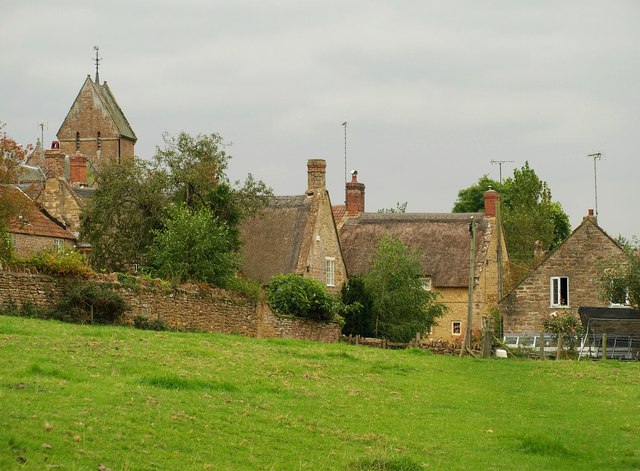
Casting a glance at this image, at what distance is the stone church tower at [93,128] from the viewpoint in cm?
12525

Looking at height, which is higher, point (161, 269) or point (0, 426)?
point (161, 269)

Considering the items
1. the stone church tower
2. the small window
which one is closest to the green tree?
the small window

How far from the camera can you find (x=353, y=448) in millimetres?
16688

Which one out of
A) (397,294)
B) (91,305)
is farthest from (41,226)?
(91,305)

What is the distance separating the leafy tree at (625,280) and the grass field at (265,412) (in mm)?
16281

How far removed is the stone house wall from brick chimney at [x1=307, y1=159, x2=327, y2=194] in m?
11.7

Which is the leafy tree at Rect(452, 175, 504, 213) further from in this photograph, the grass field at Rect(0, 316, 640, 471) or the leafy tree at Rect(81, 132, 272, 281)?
the grass field at Rect(0, 316, 640, 471)

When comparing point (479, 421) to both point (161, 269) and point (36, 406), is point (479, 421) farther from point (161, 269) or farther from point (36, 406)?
point (161, 269)

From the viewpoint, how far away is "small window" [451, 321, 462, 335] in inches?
2682

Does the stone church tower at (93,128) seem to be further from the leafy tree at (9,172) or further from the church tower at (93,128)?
the leafy tree at (9,172)

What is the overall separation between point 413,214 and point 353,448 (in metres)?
60.7

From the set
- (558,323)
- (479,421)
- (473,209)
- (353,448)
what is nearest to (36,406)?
(353,448)

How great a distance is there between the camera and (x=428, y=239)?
237 feet

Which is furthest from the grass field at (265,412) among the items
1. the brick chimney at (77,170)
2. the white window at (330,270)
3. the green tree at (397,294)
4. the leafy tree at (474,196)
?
the leafy tree at (474,196)
